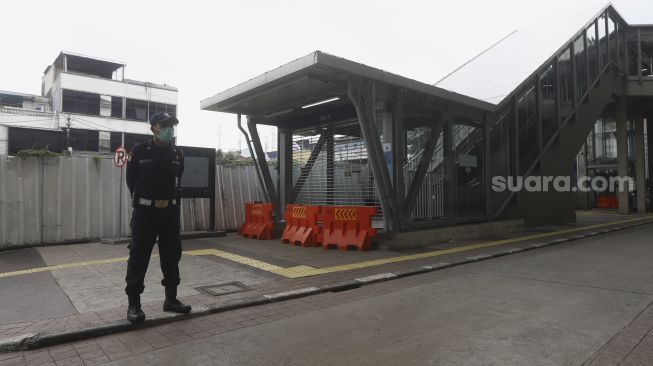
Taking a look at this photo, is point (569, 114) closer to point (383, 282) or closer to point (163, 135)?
point (383, 282)

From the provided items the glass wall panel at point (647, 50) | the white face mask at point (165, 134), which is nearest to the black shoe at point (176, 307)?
the white face mask at point (165, 134)

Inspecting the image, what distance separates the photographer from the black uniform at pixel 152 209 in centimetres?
451

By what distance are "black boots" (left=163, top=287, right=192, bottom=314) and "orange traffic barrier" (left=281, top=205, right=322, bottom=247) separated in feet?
17.1

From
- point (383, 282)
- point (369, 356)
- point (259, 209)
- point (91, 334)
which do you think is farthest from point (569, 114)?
point (91, 334)

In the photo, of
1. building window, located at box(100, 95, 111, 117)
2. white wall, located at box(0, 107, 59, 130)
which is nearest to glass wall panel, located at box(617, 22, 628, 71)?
building window, located at box(100, 95, 111, 117)

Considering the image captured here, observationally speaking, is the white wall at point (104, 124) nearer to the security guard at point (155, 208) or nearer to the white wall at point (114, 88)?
the white wall at point (114, 88)

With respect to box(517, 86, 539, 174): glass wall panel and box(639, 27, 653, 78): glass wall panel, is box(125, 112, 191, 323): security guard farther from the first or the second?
box(639, 27, 653, 78): glass wall panel

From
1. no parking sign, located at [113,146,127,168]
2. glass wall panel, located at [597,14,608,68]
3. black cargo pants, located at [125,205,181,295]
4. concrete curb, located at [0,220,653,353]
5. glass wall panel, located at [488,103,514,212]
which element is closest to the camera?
concrete curb, located at [0,220,653,353]

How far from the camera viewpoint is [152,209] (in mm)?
4594

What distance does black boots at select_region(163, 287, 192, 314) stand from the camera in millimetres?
4688

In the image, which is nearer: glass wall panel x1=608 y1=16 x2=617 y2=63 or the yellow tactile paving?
the yellow tactile paving

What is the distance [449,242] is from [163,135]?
8.20m

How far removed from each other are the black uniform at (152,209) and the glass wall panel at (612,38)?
2304cm

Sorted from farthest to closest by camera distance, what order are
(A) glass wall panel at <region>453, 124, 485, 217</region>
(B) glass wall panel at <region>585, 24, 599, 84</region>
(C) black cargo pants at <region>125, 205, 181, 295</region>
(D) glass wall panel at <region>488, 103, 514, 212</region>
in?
1. (B) glass wall panel at <region>585, 24, 599, 84</region>
2. (D) glass wall panel at <region>488, 103, 514, 212</region>
3. (A) glass wall panel at <region>453, 124, 485, 217</region>
4. (C) black cargo pants at <region>125, 205, 181, 295</region>
